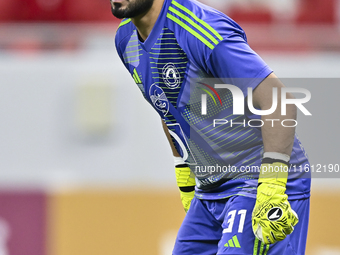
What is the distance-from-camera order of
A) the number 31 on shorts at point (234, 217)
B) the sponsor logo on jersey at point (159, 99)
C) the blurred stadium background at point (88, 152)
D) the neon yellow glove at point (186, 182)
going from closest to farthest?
the number 31 on shorts at point (234, 217) → the sponsor logo on jersey at point (159, 99) → the neon yellow glove at point (186, 182) → the blurred stadium background at point (88, 152)

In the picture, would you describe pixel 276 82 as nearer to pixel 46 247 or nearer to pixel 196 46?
pixel 196 46

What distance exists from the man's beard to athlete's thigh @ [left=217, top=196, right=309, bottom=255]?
1.09 m

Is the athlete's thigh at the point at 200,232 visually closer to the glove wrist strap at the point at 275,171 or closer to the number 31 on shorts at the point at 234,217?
the number 31 on shorts at the point at 234,217

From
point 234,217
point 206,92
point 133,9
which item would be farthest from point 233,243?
point 133,9

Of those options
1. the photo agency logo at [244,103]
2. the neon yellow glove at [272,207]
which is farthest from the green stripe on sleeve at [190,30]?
the neon yellow glove at [272,207]

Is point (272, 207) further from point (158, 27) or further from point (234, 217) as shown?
point (158, 27)

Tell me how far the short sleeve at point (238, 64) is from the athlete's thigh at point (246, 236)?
1.95ft

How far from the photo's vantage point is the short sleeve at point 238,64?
8.70 feet

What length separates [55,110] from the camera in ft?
19.5

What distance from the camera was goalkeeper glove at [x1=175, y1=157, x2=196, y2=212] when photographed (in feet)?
11.9

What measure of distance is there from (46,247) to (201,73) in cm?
356

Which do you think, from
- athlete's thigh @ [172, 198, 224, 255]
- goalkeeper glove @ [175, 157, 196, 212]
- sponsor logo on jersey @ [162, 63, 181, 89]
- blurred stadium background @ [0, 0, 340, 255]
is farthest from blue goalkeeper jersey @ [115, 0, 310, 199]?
blurred stadium background @ [0, 0, 340, 255]

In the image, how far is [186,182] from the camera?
3.62 meters

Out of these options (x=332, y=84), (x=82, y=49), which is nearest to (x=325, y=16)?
(x=332, y=84)
